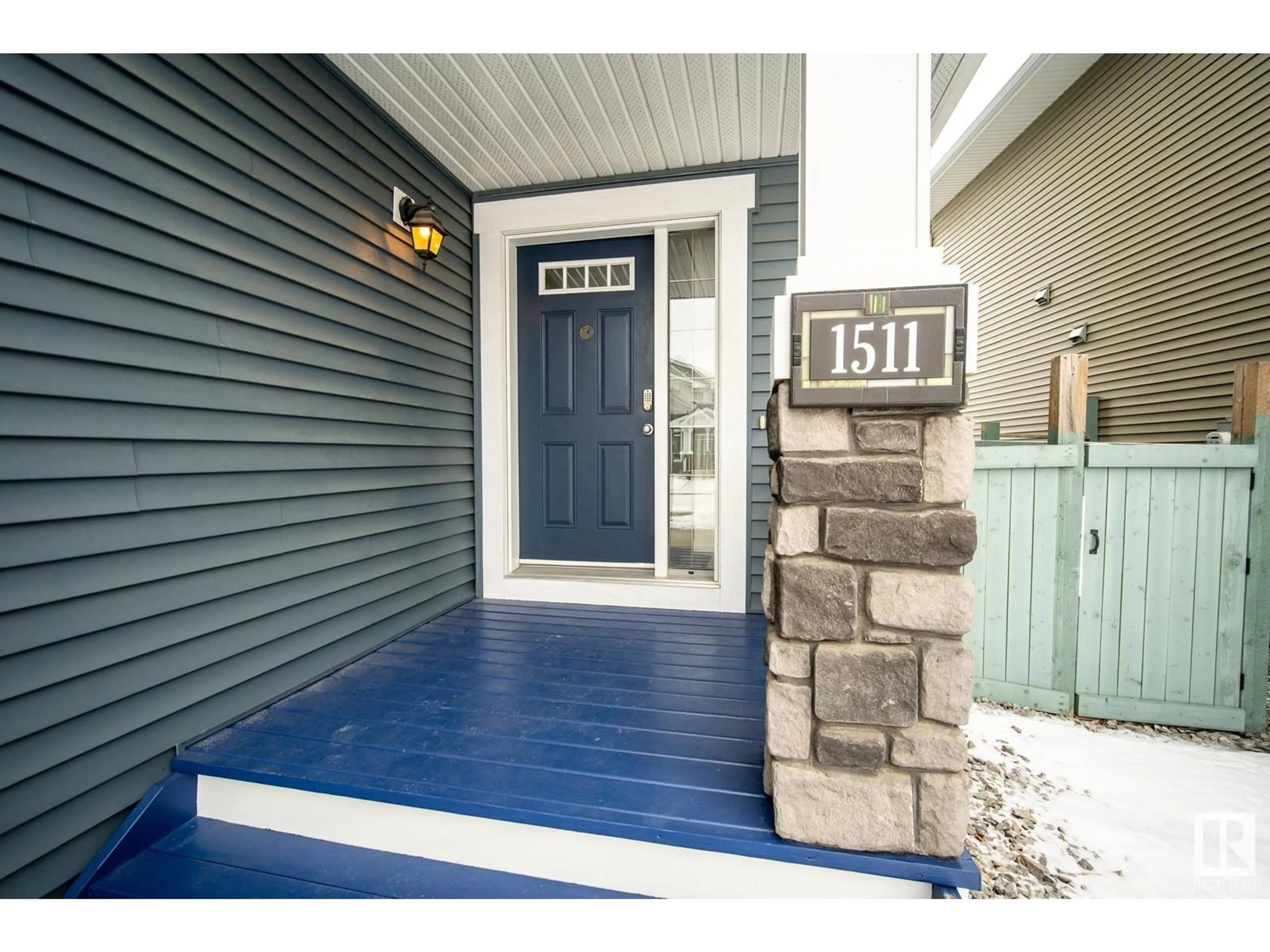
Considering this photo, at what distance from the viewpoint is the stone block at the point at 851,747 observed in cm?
114

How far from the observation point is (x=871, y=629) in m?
1.14

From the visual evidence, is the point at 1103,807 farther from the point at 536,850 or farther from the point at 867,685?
the point at 536,850

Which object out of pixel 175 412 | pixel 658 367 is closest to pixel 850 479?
pixel 175 412

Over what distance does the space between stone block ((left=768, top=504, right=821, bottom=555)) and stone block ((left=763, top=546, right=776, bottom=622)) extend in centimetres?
4

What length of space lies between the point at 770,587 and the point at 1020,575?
1926 mm

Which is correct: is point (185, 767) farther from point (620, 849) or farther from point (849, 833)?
point (849, 833)

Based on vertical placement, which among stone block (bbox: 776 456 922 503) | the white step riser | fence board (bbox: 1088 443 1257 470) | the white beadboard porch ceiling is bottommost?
the white step riser

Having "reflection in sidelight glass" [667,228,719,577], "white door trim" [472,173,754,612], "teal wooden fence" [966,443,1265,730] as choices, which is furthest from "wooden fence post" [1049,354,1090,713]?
"reflection in sidelight glass" [667,228,719,577]

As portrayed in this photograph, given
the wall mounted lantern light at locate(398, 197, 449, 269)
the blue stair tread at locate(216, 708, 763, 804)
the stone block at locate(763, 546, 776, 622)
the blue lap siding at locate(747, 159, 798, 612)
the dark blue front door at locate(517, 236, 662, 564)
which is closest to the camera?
the stone block at locate(763, 546, 776, 622)

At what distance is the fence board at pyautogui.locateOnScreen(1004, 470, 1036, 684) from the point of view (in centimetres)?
243

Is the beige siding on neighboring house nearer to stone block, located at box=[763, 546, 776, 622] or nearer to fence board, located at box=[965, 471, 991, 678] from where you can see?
fence board, located at box=[965, 471, 991, 678]
